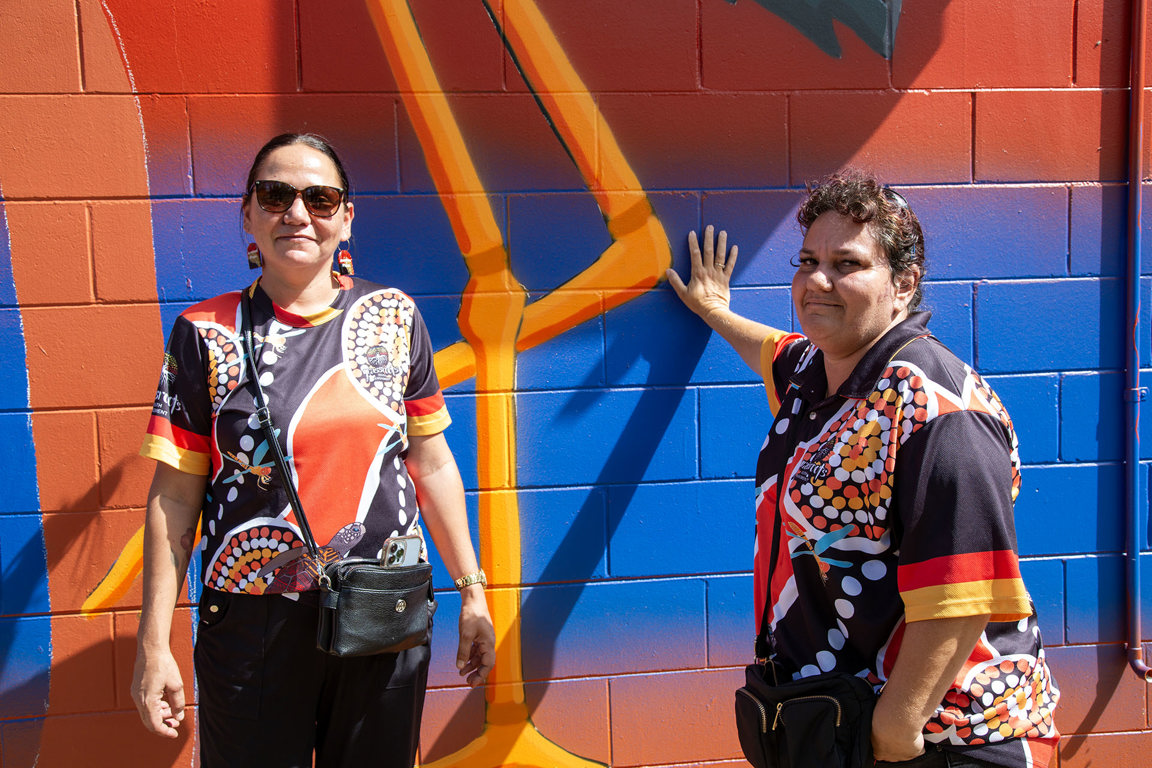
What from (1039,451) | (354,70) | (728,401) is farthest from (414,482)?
(1039,451)

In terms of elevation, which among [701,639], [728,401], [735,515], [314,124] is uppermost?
Result: [314,124]

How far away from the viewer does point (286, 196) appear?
1.82 metres

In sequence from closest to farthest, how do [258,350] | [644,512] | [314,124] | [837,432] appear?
[837,432]
[258,350]
[314,124]
[644,512]

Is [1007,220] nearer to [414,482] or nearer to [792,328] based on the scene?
[792,328]

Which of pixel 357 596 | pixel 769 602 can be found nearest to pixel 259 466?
pixel 357 596

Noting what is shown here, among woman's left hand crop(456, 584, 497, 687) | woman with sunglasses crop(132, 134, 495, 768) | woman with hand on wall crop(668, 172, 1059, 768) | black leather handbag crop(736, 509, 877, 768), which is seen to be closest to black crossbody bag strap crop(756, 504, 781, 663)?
woman with hand on wall crop(668, 172, 1059, 768)

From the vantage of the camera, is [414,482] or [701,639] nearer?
[414,482]

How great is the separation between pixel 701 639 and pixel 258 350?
1.69 metres

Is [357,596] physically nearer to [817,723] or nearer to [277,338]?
[277,338]

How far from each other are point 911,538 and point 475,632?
41.8 inches

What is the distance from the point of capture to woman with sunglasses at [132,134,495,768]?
1.75m

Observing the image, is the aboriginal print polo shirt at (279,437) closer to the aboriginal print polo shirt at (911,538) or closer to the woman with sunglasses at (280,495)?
the woman with sunglasses at (280,495)

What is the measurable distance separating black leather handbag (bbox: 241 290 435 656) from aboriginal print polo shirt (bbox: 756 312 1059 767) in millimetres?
771

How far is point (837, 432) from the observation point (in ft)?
5.17
